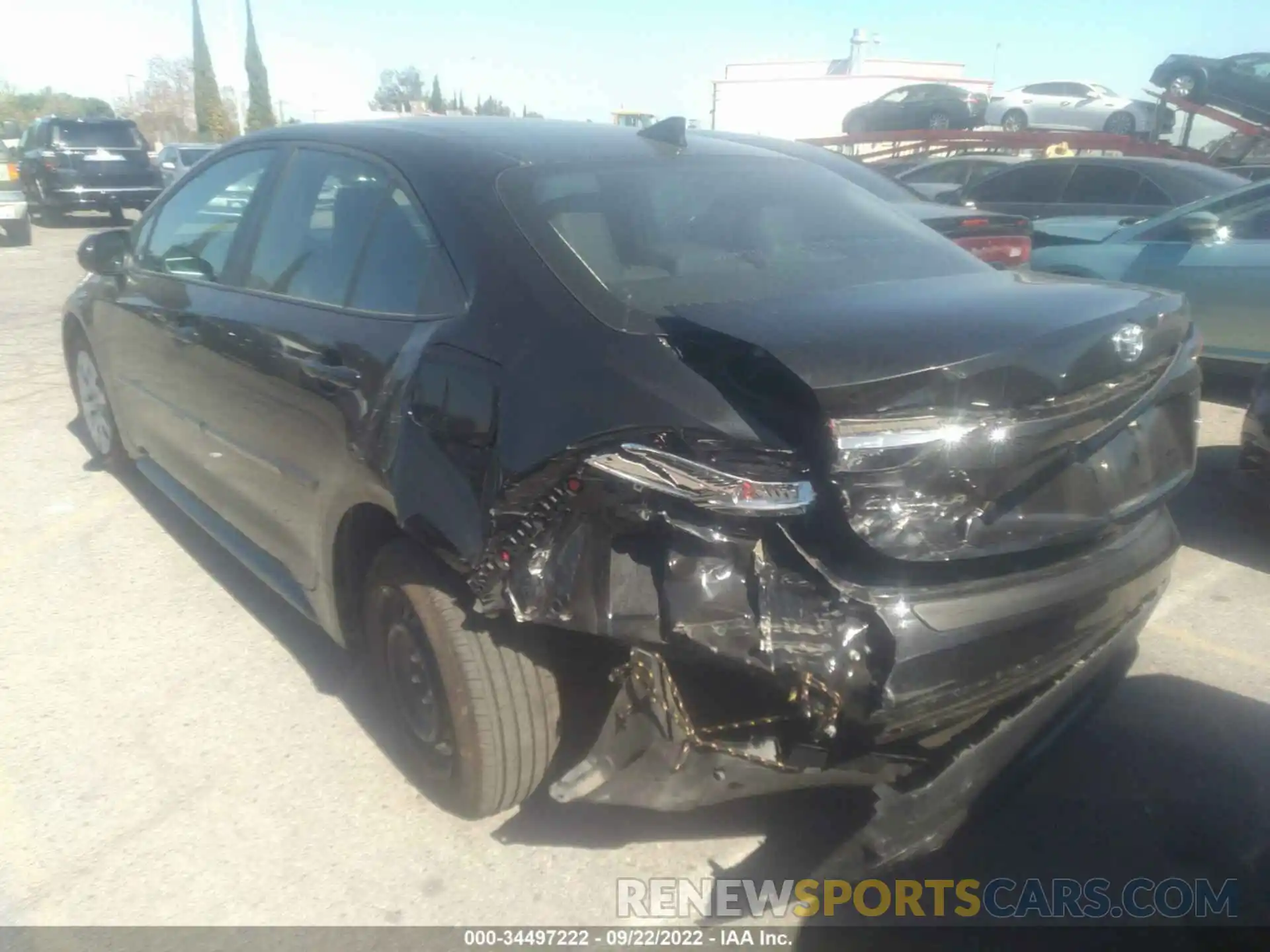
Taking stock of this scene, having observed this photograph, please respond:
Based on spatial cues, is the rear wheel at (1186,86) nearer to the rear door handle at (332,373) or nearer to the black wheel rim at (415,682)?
the rear door handle at (332,373)

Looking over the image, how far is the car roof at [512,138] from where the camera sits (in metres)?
2.93

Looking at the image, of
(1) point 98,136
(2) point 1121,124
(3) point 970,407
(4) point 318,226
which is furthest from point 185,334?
(2) point 1121,124

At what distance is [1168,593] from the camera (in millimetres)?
4184

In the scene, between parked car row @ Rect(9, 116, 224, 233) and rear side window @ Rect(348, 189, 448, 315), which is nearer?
rear side window @ Rect(348, 189, 448, 315)

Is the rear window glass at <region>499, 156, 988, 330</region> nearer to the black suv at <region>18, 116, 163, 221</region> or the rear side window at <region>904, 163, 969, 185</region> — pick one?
the rear side window at <region>904, 163, 969, 185</region>

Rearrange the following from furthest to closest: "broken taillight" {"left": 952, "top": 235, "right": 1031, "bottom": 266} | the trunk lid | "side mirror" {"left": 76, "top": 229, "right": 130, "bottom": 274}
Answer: "broken taillight" {"left": 952, "top": 235, "right": 1031, "bottom": 266}
"side mirror" {"left": 76, "top": 229, "right": 130, "bottom": 274}
the trunk lid

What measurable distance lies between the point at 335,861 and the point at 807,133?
32.8 m

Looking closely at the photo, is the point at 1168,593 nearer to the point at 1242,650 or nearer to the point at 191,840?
the point at 1242,650

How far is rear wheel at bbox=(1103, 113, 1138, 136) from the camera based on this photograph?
76.8ft

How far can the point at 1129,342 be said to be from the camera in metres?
2.31

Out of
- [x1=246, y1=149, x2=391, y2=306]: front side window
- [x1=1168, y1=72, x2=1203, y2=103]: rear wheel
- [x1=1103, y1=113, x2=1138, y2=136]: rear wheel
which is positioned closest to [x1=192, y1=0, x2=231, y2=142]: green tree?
[x1=1103, y1=113, x2=1138, y2=136]: rear wheel

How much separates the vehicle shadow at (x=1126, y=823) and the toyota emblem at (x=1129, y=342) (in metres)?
0.93

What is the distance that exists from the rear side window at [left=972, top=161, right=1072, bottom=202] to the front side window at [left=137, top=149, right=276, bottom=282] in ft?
26.3

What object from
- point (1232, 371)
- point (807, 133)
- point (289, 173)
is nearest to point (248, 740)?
point (289, 173)
